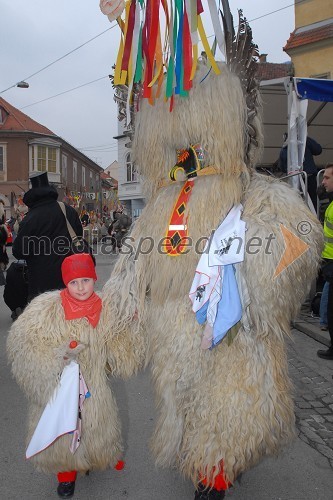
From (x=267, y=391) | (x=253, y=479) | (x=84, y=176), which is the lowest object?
(x=253, y=479)

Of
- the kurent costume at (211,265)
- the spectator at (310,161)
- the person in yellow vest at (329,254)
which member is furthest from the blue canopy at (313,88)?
the kurent costume at (211,265)

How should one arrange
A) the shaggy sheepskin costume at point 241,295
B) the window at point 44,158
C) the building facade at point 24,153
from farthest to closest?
the window at point 44,158 < the building facade at point 24,153 < the shaggy sheepskin costume at point 241,295

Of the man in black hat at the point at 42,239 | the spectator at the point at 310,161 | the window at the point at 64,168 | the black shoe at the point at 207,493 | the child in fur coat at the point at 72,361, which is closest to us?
the black shoe at the point at 207,493

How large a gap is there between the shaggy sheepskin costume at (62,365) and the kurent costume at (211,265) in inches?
5.8

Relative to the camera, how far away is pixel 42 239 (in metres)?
3.91

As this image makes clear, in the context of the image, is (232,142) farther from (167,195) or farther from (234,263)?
(234,263)

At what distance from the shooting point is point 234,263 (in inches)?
86.1

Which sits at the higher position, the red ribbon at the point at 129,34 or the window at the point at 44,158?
the window at the point at 44,158

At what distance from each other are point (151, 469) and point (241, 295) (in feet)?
4.23

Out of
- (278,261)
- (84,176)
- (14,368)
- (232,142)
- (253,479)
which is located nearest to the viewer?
(278,261)

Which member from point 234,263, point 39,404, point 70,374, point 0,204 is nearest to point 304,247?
point 234,263

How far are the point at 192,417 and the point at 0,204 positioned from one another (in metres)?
5.05

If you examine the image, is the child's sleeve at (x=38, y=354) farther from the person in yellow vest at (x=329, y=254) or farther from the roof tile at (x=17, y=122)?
the roof tile at (x=17, y=122)

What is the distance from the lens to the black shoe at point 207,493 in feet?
7.39
